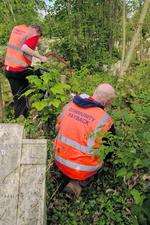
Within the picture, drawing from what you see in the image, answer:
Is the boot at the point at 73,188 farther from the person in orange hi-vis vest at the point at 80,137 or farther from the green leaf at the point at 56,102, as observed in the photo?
the green leaf at the point at 56,102

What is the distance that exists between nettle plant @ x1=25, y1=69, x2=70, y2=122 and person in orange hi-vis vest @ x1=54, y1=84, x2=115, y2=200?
96 centimetres

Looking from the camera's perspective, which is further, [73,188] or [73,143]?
[73,188]

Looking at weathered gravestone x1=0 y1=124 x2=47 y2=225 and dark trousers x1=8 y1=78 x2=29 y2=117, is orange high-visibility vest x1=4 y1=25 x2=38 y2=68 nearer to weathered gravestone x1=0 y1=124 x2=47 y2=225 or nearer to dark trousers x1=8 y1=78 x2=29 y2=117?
dark trousers x1=8 y1=78 x2=29 y2=117

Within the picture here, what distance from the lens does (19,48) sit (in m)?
8.60

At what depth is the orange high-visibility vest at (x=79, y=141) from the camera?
6.01m

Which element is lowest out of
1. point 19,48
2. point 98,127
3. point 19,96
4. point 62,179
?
point 62,179

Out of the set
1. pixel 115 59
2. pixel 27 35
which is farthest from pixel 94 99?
pixel 115 59

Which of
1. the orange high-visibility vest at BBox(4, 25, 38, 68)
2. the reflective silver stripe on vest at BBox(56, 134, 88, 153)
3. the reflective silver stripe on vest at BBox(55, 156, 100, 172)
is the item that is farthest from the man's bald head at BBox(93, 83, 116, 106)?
the orange high-visibility vest at BBox(4, 25, 38, 68)

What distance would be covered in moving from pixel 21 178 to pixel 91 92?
445 cm

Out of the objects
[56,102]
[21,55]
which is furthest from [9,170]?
[21,55]

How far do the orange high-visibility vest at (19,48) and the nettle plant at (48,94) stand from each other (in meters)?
1.23

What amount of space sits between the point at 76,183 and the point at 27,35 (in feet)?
10.6

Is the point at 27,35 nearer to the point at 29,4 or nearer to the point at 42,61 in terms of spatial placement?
the point at 42,61

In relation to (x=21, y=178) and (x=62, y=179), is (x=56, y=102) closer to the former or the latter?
(x=62, y=179)
